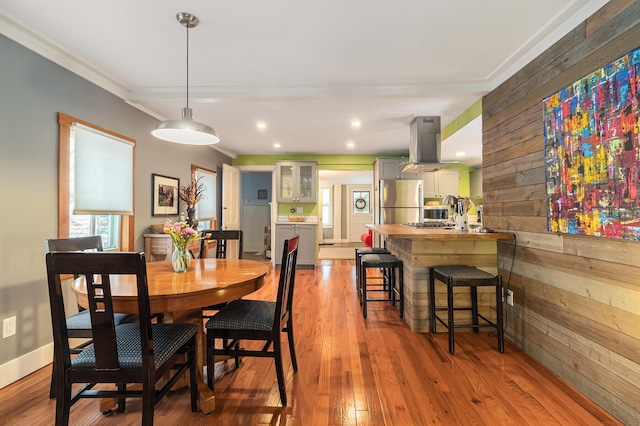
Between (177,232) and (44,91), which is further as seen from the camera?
(44,91)

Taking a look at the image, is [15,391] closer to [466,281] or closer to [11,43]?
[11,43]

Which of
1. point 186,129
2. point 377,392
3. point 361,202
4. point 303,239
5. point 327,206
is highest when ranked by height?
point 186,129

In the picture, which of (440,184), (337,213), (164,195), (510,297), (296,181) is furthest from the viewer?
(337,213)

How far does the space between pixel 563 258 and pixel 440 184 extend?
4159mm

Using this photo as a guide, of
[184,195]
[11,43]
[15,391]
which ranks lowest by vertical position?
[15,391]

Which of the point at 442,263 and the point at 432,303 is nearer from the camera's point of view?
the point at 432,303

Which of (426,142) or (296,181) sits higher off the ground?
(426,142)

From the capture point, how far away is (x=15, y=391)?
1840mm

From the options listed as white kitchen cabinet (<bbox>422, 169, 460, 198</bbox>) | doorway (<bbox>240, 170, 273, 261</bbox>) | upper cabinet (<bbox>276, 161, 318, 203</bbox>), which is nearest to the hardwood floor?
upper cabinet (<bbox>276, 161, 318, 203</bbox>)

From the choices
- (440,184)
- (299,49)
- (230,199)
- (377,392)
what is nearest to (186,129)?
(299,49)

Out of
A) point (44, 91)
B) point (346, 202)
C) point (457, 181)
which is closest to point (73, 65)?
point (44, 91)

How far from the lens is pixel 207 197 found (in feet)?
16.0

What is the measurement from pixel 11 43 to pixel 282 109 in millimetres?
2181

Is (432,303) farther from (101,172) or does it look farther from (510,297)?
(101,172)
